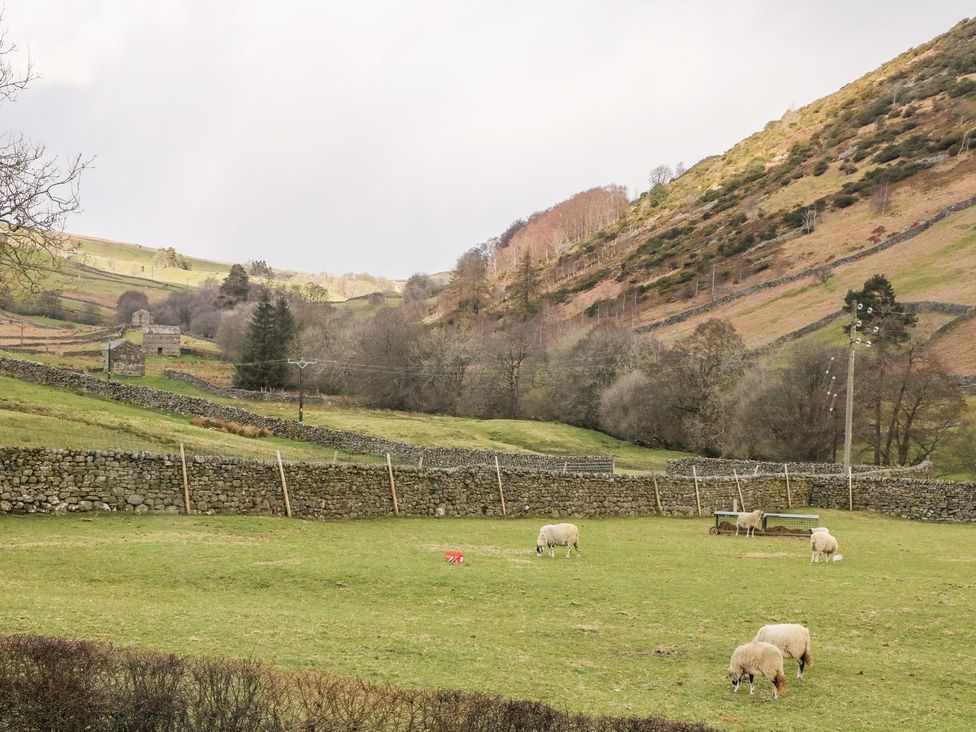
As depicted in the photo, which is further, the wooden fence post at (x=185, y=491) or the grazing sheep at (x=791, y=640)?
the wooden fence post at (x=185, y=491)

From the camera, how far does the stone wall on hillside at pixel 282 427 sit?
168 feet

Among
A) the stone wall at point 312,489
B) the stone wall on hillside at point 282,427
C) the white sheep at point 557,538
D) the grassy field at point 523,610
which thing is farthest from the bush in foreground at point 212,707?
the stone wall on hillside at point 282,427

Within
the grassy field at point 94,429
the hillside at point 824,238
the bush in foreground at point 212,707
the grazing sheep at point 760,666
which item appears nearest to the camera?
the bush in foreground at point 212,707

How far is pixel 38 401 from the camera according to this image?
4088 cm

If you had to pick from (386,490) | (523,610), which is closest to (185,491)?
(386,490)

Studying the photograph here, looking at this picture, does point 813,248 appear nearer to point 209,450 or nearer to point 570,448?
point 570,448

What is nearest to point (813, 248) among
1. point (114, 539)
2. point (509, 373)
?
point (509, 373)

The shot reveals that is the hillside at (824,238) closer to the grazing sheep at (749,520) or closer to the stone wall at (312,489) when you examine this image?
the stone wall at (312,489)

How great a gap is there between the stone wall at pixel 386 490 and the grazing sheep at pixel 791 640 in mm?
18335

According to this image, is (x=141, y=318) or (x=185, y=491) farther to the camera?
(x=141, y=318)

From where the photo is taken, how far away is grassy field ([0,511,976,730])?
1083 centimetres

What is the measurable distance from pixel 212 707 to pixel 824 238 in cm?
14363

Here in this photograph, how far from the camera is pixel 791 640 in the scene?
11.5m

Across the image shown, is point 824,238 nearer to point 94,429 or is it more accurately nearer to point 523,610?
point 94,429
